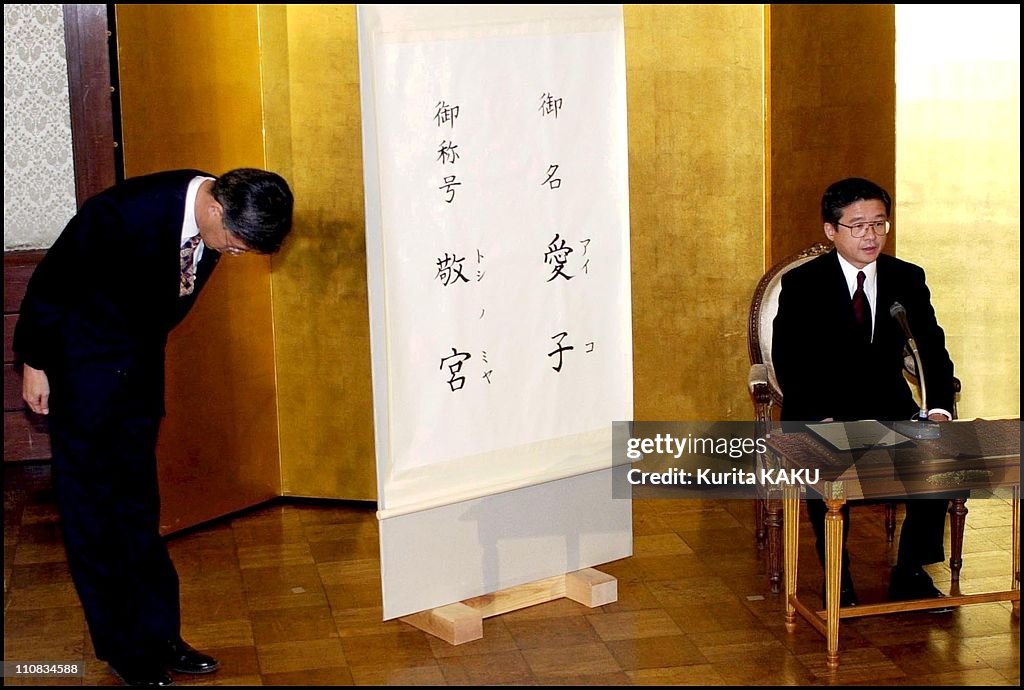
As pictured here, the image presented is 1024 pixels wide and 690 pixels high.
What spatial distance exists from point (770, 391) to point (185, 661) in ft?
6.08

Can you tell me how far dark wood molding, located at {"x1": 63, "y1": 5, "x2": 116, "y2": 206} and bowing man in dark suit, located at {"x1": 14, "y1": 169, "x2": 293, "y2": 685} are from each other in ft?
3.47

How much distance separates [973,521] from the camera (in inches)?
167

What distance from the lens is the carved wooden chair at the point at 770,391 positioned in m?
3.61

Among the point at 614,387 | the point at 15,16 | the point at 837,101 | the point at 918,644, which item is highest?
the point at 15,16

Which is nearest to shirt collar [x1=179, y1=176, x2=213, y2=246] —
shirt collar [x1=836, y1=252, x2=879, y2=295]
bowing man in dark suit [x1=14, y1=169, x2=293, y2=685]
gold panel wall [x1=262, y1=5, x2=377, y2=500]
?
bowing man in dark suit [x1=14, y1=169, x2=293, y2=685]

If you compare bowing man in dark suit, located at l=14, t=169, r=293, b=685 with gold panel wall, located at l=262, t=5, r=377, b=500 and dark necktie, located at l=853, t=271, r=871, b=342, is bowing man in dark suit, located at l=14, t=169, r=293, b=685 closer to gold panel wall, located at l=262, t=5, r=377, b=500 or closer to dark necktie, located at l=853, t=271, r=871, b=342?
gold panel wall, located at l=262, t=5, r=377, b=500

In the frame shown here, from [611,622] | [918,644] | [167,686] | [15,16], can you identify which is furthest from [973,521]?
[15,16]

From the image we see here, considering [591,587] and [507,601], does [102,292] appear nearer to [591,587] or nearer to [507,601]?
[507,601]

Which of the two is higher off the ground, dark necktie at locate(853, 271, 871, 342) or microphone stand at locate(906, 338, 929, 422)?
dark necktie at locate(853, 271, 871, 342)

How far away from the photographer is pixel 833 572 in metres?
3.11

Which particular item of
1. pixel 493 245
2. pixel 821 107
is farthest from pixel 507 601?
pixel 821 107

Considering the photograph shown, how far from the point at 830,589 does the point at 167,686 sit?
1660 millimetres

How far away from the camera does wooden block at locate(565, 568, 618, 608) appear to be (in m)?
3.54

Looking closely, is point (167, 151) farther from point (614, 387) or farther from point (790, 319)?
point (790, 319)
